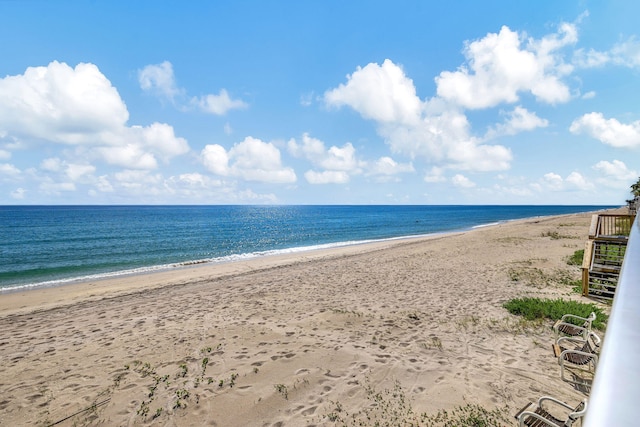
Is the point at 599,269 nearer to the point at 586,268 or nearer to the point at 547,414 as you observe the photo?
the point at 586,268

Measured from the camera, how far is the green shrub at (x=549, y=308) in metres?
9.10

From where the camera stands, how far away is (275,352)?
7801mm

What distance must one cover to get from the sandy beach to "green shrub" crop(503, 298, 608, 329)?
517 millimetres

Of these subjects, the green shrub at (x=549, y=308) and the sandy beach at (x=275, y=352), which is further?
the green shrub at (x=549, y=308)

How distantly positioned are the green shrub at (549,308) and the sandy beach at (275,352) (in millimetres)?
517

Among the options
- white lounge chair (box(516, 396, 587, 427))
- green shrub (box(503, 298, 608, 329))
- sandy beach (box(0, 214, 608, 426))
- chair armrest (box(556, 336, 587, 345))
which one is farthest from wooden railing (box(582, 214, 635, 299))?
white lounge chair (box(516, 396, 587, 427))

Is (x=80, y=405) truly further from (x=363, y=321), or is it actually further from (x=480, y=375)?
(x=480, y=375)

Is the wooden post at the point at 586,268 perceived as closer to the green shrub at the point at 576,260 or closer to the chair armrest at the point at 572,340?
the chair armrest at the point at 572,340

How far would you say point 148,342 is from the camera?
8625mm

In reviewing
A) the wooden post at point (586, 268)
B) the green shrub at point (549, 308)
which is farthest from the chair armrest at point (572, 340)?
the wooden post at point (586, 268)

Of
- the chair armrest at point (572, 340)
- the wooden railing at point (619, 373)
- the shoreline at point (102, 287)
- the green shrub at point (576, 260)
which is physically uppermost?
the wooden railing at point (619, 373)

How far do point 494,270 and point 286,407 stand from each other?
1360 cm

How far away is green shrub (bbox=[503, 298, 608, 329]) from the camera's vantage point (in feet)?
29.8

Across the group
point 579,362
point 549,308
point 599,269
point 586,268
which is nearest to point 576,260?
point 599,269
